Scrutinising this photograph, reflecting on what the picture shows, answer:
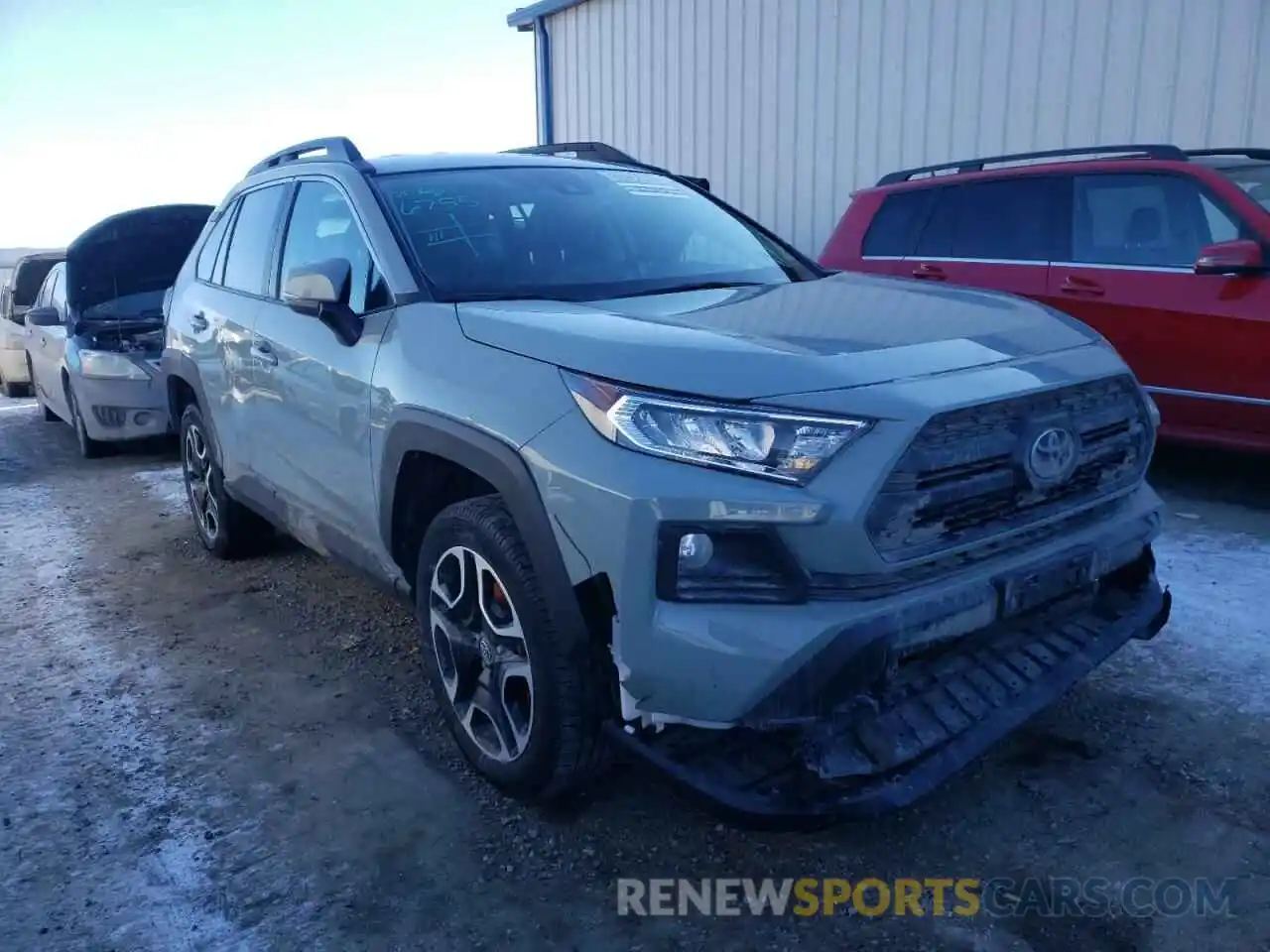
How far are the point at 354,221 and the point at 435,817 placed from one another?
1920mm

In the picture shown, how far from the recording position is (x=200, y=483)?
5234 millimetres

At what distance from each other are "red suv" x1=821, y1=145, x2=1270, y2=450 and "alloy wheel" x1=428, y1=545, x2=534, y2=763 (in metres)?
4.19

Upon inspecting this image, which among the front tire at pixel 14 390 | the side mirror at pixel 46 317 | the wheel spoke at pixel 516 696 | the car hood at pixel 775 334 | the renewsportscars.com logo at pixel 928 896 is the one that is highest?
the car hood at pixel 775 334

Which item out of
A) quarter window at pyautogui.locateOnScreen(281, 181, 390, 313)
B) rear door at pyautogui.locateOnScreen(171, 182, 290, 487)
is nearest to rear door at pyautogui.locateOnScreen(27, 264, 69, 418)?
rear door at pyautogui.locateOnScreen(171, 182, 290, 487)

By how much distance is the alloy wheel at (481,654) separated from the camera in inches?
106

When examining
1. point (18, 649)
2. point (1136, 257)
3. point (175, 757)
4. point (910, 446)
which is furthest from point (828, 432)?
point (1136, 257)

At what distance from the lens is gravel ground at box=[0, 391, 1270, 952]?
2.38 meters

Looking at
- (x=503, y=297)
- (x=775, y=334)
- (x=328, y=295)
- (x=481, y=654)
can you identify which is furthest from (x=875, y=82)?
(x=481, y=654)

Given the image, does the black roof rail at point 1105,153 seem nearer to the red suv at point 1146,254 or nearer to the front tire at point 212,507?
the red suv at point 1146,254

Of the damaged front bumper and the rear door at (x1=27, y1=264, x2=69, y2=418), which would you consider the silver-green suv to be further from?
the rear door at (x1=27, y1=264, x2=69, y2=418)

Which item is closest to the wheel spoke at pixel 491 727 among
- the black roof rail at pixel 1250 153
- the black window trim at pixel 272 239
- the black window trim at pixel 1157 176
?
the black window trim at pixel 272 239

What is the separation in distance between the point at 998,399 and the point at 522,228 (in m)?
1.74

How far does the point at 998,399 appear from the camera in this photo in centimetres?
238

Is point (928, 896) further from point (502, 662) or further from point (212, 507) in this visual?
point (212, 507)
